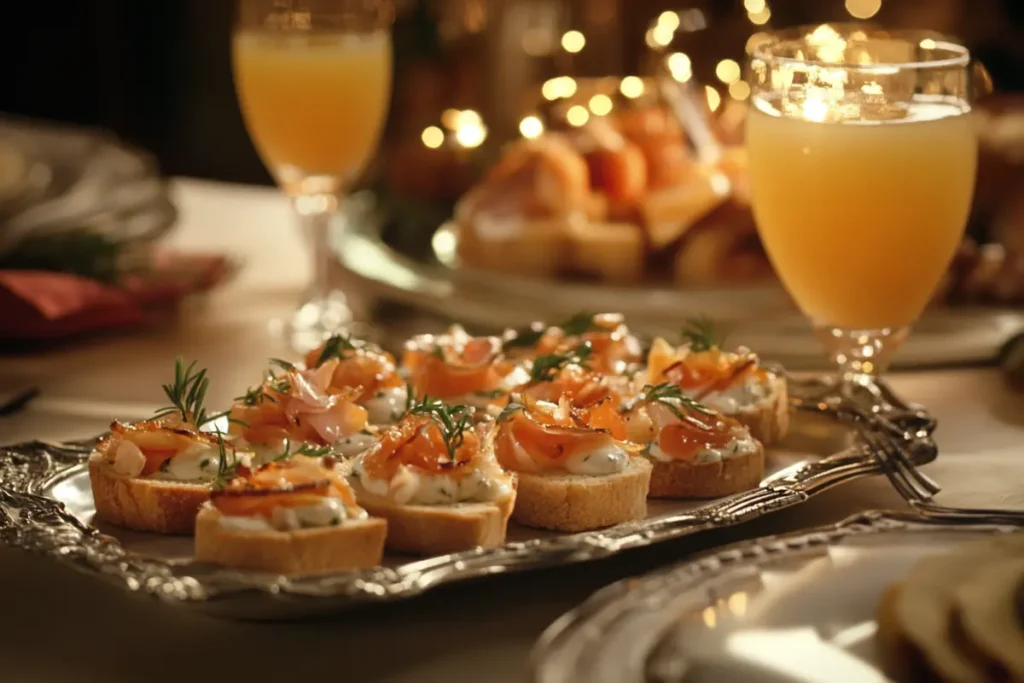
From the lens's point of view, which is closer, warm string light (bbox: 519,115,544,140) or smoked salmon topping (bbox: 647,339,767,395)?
smoked salmon topping (bbox: 647,339,767,395)

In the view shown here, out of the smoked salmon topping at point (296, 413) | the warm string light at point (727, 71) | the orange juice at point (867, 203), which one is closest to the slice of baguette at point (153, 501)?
the smoked salmon topping at point (296, 413)

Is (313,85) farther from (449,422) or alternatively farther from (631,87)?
(449,422)

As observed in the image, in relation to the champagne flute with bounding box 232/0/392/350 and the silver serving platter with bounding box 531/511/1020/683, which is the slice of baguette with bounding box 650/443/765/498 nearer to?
the silver serving platter with bounding box 531/511/1020/683

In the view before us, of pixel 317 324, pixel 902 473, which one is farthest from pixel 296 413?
pixel 317 324

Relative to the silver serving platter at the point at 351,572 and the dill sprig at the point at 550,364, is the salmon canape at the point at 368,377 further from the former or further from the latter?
the silver serving platter at the point at 351,572

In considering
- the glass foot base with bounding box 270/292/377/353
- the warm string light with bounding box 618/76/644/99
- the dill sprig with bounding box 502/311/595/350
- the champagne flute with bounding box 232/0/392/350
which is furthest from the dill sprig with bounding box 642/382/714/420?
the warm string light with bounding box 618/76/644/99

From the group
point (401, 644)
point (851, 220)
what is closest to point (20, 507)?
point (401, 644)

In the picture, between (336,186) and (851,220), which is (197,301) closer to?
(336,186)
